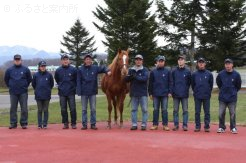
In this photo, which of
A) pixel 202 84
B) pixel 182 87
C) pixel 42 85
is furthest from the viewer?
pixel 42 85

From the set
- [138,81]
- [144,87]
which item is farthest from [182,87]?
[138,81]

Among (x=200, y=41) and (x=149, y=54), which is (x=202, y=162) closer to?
(x=200, y=41)

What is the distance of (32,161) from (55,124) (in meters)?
6.26

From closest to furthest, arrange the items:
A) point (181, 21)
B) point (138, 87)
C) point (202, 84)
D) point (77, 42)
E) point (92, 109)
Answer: point (202, 84) → point (138, 87) → point (92, 109) → point (181, 21) → point (77, 42)

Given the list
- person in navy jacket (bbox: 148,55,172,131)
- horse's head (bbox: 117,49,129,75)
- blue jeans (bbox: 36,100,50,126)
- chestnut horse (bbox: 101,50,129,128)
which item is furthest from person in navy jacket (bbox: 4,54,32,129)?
person in navy jacket (bbox: 148,55,172,131)

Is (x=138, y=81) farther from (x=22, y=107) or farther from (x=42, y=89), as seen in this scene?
(x=22, y=107)

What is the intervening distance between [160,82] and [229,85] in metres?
1.87

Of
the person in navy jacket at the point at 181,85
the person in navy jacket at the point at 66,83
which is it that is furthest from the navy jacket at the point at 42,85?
the person in navy jacket at the point at 181,85

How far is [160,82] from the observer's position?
39.8ft

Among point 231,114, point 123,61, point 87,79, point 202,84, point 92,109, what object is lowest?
point 231,114

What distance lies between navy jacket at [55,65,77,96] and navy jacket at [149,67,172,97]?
2241 mm

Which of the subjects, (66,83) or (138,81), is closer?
(138,81)

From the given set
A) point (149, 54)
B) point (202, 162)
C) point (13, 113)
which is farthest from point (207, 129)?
point (149, 54)

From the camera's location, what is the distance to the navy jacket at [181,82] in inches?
473
